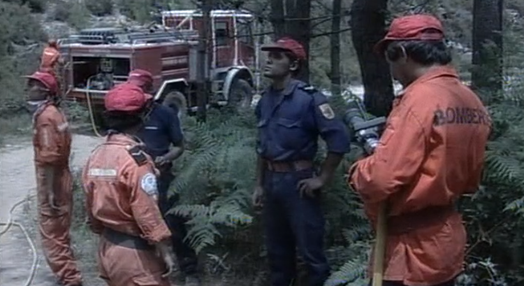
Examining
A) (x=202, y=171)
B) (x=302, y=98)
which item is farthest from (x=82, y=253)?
(x=302, y=98)

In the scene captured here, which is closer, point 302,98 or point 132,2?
point 302,98

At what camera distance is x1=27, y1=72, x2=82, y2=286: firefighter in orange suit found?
7527 mm

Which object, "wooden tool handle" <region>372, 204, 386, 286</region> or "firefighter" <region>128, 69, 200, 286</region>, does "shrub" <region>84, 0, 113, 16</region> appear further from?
"wooden tool handle" <region>372, 204, 386, 286</region>

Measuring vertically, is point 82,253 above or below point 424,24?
below

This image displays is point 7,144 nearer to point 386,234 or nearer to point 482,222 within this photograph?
point 482,222

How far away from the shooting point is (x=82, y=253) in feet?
30.7

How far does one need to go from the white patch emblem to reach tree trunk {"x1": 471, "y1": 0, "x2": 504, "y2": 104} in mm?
3598

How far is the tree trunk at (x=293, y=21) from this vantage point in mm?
11484

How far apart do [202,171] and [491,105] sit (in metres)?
2.43

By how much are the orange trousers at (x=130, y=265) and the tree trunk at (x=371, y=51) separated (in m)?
5.77

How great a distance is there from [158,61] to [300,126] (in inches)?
586

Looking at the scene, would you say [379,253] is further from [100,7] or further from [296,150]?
[100,7]

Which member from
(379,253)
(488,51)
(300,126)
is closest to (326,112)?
(300,126)

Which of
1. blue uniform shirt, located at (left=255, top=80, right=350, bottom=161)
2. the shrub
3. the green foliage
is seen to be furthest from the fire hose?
the shrub
